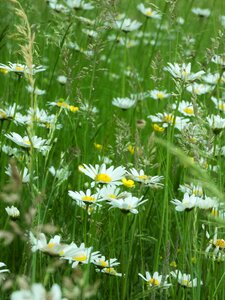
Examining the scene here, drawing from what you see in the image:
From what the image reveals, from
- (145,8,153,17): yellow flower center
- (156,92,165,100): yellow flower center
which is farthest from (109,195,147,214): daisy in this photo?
(145,8,153,17): yellow flower center

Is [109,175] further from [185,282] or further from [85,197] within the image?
[185,282]

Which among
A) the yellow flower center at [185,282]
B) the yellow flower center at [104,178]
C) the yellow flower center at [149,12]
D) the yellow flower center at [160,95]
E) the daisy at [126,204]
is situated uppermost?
the yellow flower center at [149,12]

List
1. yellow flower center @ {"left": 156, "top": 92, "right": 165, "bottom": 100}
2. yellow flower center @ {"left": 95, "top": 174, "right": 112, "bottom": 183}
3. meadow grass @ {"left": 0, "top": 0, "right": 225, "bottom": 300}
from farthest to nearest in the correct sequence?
yellow flower center @ {"left": 156, "top": 92, "right": 165, "bottom": 100} → yellow flower center @ {"left": 95, "top": 174, "right": 112, "bottom": 183} → meadow grass @ {"left": 0, "top": 0, "right": 225, "bottom": 300}

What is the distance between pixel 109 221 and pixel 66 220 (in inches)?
10.1

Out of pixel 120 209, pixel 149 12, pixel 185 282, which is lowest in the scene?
pixel 185 282

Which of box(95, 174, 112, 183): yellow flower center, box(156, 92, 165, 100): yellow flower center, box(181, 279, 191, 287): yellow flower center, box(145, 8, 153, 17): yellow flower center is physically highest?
box(145, 8, 153, 17): yellow flower center

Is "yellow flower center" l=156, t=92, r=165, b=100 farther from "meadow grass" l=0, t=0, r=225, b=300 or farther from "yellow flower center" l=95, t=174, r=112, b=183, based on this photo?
"yellow flower center" l=95, t=174, r=112, b=183

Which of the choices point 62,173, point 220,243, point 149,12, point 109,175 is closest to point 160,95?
point 149,12

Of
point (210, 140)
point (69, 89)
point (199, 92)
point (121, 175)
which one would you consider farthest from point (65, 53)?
point (199, 92)

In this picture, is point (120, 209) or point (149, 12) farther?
point (149, 12)

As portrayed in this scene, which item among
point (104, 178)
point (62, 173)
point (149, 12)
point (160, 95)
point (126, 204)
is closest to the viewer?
point (62, 173)

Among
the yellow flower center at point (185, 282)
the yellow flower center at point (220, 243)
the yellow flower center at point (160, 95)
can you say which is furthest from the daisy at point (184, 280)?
the yellow flower center at point (160, 95)

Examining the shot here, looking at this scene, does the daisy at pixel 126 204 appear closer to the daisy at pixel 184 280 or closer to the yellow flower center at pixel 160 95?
the daisy at pixel 184 280

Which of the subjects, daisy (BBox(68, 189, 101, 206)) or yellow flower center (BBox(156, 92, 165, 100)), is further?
yellow flower center (BBox(156, 92, 165, 100))
